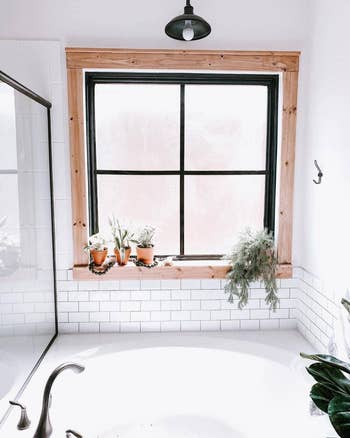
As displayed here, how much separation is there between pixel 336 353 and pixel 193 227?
115 centimetres

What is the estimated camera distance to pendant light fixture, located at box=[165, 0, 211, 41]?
6.15 ft

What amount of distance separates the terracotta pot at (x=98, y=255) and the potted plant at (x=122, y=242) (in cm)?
8

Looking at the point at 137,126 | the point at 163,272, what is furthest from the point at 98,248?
the point at 137,126

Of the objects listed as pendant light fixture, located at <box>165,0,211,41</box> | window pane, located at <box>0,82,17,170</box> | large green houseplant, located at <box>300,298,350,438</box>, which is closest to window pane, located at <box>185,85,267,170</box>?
pendant light fixture, located at <box>165,0,211,41</box>

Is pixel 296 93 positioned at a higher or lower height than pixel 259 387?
higher

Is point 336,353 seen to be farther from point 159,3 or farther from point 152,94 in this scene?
point 159,3

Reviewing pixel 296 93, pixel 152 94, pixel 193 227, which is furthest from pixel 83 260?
pixel 296 93

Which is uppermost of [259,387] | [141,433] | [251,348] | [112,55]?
[112,55]

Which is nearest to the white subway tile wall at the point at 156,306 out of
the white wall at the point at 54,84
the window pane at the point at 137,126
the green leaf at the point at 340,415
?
the white wall at the point at 54,84

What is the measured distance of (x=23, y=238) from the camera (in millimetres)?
1887

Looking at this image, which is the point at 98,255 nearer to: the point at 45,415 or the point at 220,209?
the point at 220,209

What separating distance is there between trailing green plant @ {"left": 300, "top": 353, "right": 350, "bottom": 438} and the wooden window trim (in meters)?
1.20

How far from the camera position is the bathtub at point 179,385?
1.92 m

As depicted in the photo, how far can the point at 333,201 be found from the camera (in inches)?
76.2
